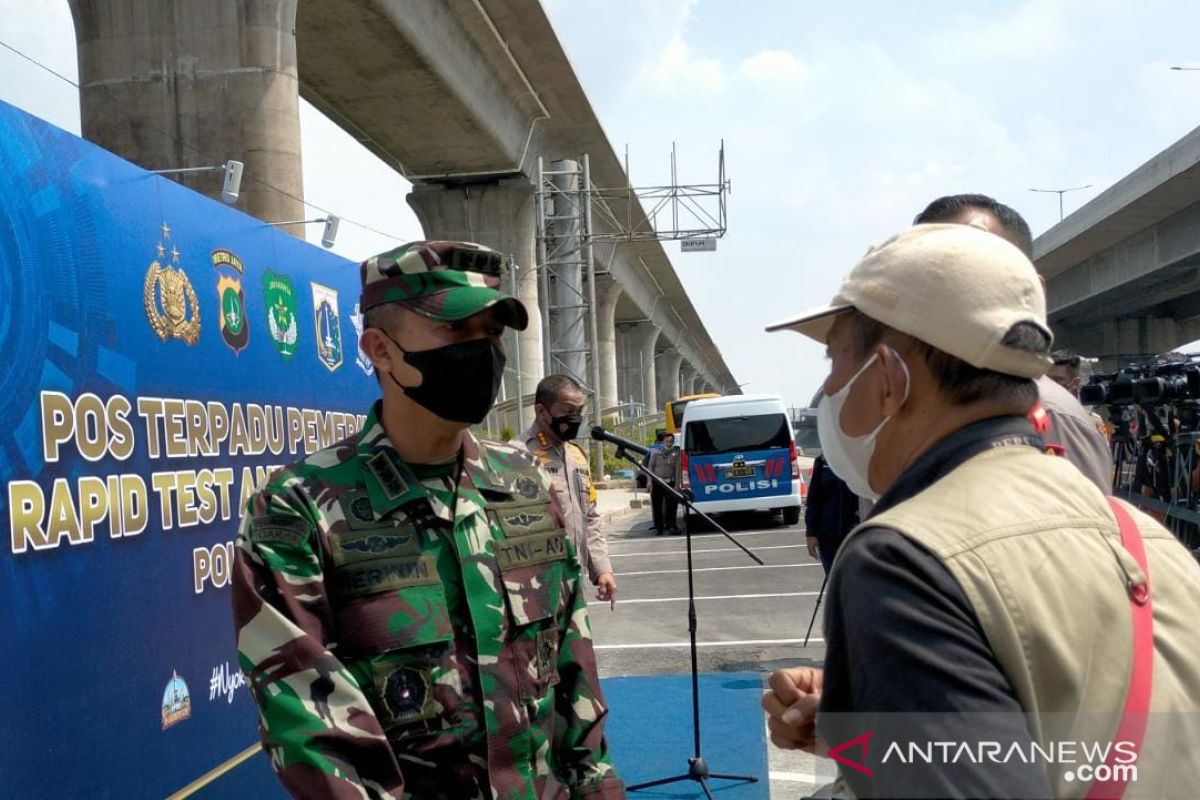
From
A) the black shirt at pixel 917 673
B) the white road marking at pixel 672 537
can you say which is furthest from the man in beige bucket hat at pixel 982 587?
the white road marking at pixel 672 537

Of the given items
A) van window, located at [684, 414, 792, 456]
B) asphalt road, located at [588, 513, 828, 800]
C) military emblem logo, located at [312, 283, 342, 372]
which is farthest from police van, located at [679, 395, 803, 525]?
military emblem logo, located at [312, 283, 342, 372]

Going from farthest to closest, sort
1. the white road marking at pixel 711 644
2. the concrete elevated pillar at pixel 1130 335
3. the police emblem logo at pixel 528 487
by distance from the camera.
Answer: the concrete elevated pillar at pixel 1130 335 < the white road marking at pixel 711 644 < the police emblem logo at pixel 528 487

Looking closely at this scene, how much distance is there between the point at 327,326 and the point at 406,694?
3211mm

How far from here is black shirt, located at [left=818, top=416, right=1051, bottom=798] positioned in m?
1.07

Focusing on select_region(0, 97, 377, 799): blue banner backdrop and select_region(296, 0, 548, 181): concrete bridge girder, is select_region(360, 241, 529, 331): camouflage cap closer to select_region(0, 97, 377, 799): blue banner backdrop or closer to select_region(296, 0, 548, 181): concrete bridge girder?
select_region(0, 97, 377, 799): blue banner backdrop

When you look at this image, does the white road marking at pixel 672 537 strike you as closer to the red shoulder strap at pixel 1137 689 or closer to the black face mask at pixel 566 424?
the black face mask at pixel 566 424

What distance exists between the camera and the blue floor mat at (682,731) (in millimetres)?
5270

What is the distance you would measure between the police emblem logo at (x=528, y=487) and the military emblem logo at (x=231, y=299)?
1.91 meters

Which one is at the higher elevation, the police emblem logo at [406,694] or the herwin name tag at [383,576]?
the herwin name tag at [383,576]

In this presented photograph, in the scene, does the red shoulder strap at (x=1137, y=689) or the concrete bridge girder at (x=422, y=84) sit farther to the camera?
the concrete bridge girder at (x=422, y=84)

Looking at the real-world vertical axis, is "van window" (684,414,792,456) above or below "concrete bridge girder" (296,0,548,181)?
below

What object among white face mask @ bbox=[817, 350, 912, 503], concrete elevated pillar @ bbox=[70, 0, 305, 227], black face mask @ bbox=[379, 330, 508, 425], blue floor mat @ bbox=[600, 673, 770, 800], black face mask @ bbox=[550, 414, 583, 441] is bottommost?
blue floor mat @ bbox=[600, 673, 770, 800]

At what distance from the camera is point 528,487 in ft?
8.05

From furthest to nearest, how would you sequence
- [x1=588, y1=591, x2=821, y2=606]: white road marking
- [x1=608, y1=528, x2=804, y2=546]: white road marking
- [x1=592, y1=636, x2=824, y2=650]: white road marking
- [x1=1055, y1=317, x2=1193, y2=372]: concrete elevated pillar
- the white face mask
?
[x1=1055, y1=317, x2=1193, y2=372]: concrete elevated pillar
[x1=608, y1=528, x2=804, y2=546]: white road marking
[x1=588, y1=591, x2=821, y2=606]: white road marking
[x1=592, y1=636, x2=824, y2=650]: white road marking
the white face mask
